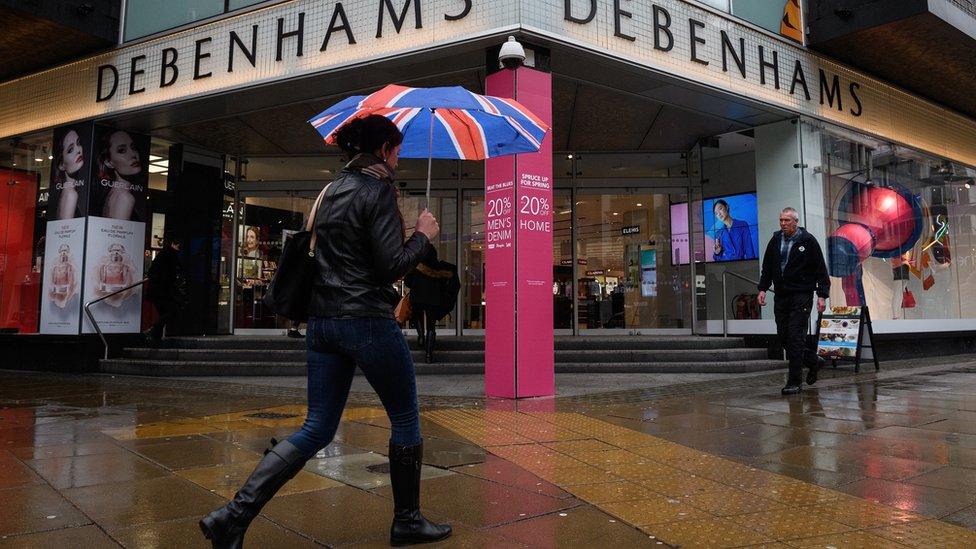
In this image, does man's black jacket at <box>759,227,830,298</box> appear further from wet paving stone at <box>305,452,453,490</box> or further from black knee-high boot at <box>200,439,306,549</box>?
black knee-high boot at <box>200,439,306,549</box>

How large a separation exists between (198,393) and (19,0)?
21.3ft

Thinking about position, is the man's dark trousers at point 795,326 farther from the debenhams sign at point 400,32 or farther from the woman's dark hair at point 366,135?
the woman's dark hair at point 366,135

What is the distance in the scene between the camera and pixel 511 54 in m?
7.32

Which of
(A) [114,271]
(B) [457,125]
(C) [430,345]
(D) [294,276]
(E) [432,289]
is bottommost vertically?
A: (C) [430,345]

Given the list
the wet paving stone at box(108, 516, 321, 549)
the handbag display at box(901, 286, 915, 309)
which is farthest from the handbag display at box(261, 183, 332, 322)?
the handbag display at box(901, 286, 915, 309)

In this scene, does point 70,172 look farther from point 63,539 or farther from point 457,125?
point 63,539

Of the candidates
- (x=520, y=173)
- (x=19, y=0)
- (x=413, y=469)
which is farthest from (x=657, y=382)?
(x=19, y=0)

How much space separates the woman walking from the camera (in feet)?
8.65

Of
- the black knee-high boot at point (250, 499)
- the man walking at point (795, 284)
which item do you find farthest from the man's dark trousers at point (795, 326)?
the black knee-high boot at point (250, 499)

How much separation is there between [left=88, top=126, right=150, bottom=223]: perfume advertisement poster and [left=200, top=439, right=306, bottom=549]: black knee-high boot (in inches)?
415

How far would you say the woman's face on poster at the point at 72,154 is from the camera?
1135 centimetres

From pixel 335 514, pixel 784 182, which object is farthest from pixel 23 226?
pixel 784 182

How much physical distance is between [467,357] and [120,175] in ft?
22.8

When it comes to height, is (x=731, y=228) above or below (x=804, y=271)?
Answer: above
